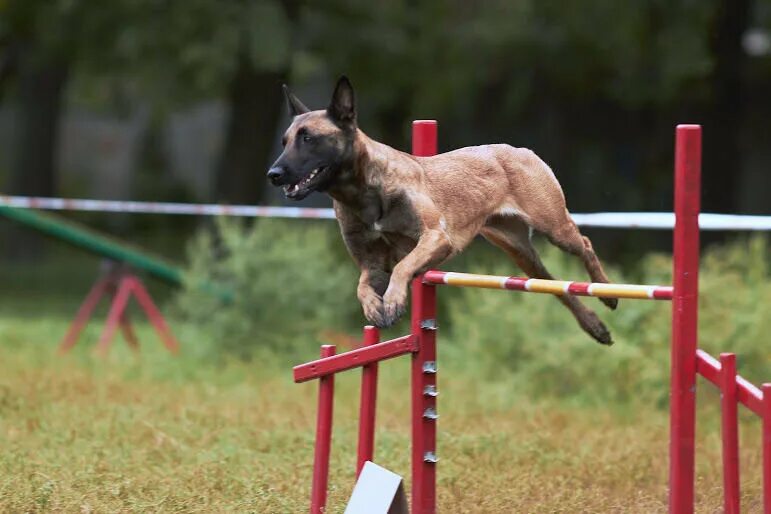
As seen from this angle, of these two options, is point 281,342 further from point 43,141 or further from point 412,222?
point 43,141

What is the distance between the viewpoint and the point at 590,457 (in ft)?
27.6

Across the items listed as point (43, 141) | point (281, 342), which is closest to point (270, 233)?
point (281, 342)

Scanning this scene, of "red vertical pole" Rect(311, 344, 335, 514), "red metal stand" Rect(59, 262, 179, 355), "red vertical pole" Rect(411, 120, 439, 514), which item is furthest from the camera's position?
"red metal stand" Rect(59, 262, 179, 355)

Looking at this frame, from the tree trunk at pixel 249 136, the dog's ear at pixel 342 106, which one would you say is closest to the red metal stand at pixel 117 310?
the tree trunk at pixel 249 136

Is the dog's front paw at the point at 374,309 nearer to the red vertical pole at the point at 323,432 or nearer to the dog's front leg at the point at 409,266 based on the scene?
the dog's front leg at the point at 409,266

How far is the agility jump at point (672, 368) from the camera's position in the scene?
539cm

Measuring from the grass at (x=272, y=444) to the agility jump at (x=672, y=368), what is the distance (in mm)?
641

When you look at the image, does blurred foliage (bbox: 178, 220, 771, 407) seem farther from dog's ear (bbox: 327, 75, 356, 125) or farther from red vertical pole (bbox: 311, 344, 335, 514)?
dog's ear (bbox: 327, 75, 356, 125)

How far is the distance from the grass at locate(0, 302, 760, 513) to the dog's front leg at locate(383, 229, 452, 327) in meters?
1.59

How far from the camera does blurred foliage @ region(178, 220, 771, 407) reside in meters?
10.5

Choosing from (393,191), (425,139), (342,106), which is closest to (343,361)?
(393,191)

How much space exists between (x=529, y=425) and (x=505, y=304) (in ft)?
7.51

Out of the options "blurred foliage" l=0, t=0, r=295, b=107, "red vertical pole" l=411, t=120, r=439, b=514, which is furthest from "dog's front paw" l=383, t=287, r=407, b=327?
"blurred foliage" l=0, t=0, r=295, b=107

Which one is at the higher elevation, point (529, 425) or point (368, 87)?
point (368, 87)
